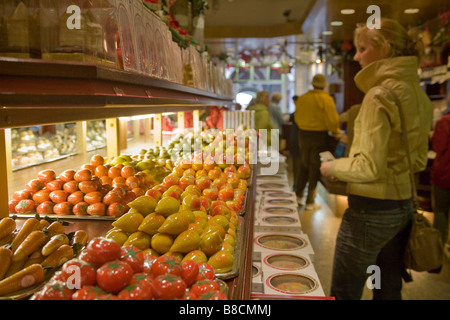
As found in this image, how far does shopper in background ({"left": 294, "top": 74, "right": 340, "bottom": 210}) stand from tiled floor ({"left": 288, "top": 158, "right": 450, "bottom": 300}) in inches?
14.5

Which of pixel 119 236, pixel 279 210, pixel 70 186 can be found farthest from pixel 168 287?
pixel 279 210

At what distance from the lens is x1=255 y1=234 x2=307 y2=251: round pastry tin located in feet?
7.90

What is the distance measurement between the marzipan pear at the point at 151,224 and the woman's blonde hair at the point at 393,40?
161cm

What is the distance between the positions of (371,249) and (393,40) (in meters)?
1.18

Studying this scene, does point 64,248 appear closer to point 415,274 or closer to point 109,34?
point 109,34

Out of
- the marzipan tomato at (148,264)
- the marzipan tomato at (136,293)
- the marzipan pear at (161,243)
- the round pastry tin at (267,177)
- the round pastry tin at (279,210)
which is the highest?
the marzipan tomato at (136,293)

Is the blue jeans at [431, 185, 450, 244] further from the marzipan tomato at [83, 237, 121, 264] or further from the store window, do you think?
the store window

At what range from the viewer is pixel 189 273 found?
960mm

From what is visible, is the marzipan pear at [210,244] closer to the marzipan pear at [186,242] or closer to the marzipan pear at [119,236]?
the marzipan pear at [186,242]

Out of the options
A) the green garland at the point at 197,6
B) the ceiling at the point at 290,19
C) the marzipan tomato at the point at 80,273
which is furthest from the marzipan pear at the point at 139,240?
the ceiling at the point at 290,19

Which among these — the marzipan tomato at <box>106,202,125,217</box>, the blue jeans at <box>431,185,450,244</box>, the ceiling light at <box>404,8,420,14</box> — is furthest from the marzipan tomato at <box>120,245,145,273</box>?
the ceiling light at <box>404,8,420,14</box>

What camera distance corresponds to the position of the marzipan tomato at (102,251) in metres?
0.89
